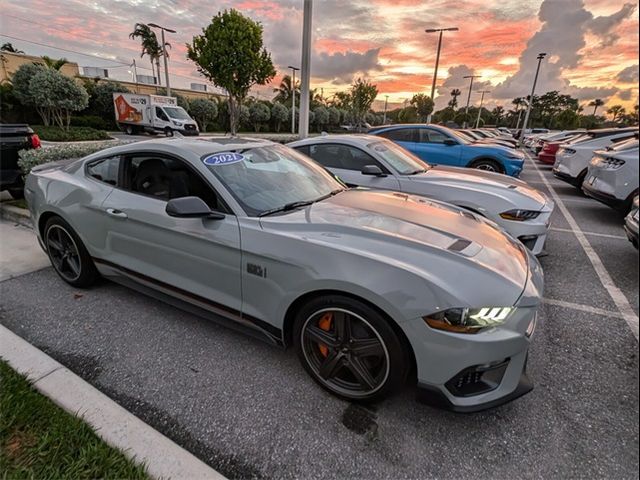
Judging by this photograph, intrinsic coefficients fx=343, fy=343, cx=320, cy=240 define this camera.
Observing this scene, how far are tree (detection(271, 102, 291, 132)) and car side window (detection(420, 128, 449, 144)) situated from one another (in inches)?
1329

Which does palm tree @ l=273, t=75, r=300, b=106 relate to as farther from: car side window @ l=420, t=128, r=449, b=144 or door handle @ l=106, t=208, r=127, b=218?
door handle @ l=106, t=208, r=127, b=218

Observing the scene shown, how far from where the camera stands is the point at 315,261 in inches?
76.4

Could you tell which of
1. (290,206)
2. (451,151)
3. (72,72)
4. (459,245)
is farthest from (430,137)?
(72,72)

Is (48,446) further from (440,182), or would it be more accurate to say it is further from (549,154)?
(549,154)

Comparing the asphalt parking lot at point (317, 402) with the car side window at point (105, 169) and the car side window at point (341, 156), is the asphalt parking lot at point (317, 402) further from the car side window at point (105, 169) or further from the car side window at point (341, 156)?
the car side window at point (341, 156)

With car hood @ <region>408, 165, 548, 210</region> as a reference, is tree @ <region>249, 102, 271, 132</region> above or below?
above

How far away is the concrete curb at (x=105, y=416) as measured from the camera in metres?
1.64

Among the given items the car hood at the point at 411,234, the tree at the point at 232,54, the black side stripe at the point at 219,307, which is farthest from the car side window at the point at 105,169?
the tree at the point at 232,54

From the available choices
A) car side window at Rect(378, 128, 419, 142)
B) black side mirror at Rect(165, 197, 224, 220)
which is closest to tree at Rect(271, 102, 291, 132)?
car side window at Rect(378, 128, 419, 142)

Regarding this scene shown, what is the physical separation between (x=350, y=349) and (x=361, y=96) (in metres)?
43.8

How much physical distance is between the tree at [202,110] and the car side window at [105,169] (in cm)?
3180

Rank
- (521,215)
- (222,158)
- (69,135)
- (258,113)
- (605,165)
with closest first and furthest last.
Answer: (605,165) < (222,158) < (521,215) < (69,135) < (258,113)

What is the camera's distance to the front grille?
69.0 inches

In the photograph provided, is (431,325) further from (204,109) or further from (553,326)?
(204,109)
